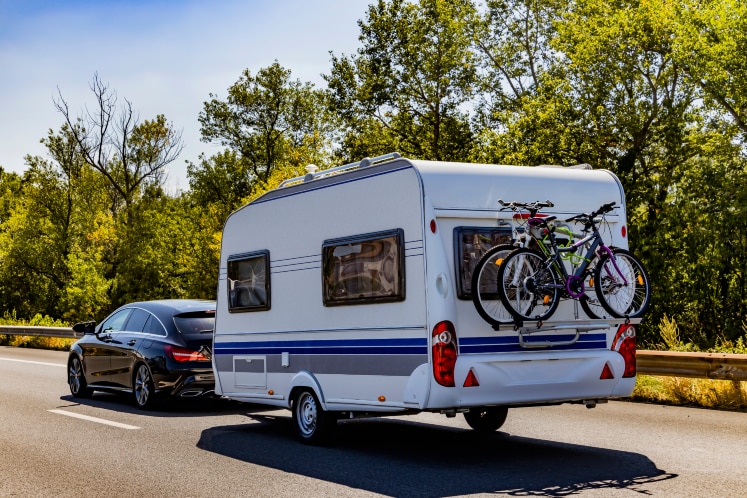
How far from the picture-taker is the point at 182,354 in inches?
523

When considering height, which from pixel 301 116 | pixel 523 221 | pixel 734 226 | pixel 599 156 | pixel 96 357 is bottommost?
pixel 96 357

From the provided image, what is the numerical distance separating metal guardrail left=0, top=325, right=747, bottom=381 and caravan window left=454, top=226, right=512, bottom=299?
4.68 metres

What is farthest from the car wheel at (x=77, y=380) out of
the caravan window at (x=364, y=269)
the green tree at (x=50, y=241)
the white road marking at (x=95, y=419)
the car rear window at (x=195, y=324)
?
the green tree at (x=50, y=241)

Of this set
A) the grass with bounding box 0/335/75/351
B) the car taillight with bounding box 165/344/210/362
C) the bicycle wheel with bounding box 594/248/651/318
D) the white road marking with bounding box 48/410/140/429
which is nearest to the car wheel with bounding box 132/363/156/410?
the car taillight with bounding box 165/344/210/362

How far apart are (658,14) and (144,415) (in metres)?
21.4

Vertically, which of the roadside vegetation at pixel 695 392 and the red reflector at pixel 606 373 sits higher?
the red reflector at pixel 606 373

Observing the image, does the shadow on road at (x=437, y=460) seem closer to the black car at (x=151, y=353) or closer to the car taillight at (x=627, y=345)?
the car taillight at (x=627, y=345)

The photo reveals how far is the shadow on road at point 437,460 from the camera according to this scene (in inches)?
301

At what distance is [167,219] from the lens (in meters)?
61.1

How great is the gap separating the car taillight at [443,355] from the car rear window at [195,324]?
5926mm

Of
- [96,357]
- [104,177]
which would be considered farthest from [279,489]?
[104,177]

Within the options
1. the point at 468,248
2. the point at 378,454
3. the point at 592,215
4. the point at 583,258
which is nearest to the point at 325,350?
the point at 378,454

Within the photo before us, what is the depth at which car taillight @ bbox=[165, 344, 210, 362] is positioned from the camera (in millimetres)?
13250

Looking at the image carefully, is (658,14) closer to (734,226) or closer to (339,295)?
(734,226)
